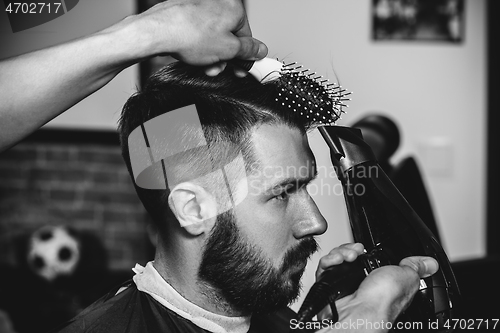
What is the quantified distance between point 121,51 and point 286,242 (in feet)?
1.62

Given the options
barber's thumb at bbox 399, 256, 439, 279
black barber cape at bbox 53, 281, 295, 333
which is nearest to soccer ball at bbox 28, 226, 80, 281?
black barber cape at bbox 53, 281, 295, 333

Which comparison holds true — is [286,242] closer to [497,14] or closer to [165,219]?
[165,219]

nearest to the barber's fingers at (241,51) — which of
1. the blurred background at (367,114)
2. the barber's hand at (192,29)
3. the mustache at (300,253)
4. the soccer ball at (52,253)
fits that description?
the barber's hand at (192,29)

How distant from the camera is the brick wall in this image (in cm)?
237

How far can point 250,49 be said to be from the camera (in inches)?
34.2

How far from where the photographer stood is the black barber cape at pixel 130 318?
101 cm

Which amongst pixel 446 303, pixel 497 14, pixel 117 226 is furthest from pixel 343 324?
pixel 497 14

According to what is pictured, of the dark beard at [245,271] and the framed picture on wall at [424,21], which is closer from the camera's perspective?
the dark beard at [245,271]

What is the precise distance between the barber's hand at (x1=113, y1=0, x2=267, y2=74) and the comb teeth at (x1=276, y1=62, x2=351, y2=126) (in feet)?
0.65

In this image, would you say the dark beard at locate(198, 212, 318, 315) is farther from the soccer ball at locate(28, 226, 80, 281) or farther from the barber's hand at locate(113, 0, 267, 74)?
the soccer ball at locate(28, 226, 80, 281)

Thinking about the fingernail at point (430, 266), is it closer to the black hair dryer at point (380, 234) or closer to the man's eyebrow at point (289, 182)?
the black hair dryer at point (380, 234)

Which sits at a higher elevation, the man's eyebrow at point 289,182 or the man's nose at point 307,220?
the man's eyebrow at point 289,182

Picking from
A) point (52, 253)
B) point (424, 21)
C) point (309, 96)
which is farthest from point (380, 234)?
point (424, 21)

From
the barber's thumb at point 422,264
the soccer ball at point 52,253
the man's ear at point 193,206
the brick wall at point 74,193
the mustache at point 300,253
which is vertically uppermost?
the man's ear at point 193,206
